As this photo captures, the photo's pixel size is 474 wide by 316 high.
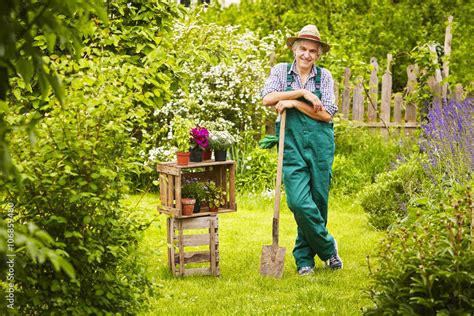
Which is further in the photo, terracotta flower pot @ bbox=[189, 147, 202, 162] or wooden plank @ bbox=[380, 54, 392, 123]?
wooden plank @ bbox=[380, 54, 392, 123]

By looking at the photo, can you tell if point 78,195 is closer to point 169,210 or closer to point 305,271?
point 169,210

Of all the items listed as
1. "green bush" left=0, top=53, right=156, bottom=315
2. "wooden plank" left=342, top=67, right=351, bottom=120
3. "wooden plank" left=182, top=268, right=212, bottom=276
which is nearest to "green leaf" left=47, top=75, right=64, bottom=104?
"green bush" left=0, top=53, right=156, bottom=315

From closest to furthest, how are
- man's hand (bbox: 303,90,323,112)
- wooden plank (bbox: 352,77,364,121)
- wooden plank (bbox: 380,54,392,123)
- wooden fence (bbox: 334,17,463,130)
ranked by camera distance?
man's hand (bbox: 303,90,323,112)
wooden fence (bbox: 334,17,463,130)
wooden plank (bbox: 352,77,364,121)
wooden plank (bbox: 380,54,392,123)

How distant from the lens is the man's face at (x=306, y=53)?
22.3 ft

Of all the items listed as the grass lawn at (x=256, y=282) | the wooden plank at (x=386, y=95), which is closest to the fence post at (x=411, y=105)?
the wooden plank at (x=386, y=95)

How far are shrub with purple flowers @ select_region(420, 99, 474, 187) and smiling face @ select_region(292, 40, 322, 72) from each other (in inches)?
58.1

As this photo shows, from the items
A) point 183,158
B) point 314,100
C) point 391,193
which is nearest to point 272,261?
point 183,158

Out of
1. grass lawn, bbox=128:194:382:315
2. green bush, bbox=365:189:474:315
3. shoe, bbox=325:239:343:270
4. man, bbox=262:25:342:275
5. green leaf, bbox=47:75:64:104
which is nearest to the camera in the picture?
green leaf, bbox=47:75:64:104

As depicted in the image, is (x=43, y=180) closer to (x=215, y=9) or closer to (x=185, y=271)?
(x=185, y=271)

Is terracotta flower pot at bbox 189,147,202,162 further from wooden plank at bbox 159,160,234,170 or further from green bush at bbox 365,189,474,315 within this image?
green bush at bbox 365,189,474,315

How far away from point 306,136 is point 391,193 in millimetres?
2166

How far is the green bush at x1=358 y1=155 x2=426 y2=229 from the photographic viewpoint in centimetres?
838

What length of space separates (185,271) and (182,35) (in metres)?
5.51

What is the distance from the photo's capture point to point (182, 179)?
703 cm
